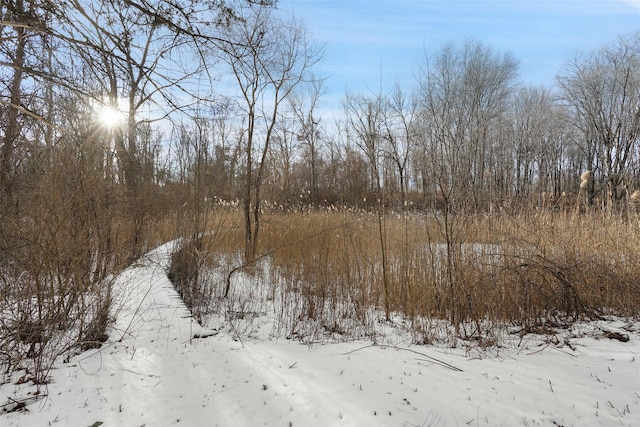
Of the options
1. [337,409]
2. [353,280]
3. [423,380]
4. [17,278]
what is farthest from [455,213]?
[17,278]

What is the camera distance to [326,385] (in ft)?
6.59

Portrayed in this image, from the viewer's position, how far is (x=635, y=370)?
2.17 meters

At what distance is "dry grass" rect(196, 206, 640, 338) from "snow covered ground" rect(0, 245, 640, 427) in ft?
2.52

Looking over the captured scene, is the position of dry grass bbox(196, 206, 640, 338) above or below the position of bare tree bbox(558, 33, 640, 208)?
below

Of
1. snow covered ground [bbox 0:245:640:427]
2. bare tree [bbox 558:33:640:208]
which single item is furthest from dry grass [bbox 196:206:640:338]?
bare tree [bbox 558:33:640:208]

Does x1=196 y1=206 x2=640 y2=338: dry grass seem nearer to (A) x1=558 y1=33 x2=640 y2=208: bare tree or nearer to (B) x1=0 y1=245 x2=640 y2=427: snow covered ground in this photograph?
(B) x1=0 y1=245 x2=640 y2=427: snow covered ground

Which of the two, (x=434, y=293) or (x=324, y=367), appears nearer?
(x=324, y=367)

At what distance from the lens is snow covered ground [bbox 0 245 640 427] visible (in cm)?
166

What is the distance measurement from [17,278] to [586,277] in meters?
6.07

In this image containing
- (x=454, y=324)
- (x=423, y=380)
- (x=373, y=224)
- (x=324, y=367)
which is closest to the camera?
(x=423, y=380)

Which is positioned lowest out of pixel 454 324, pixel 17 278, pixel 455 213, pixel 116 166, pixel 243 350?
pixel 454 324

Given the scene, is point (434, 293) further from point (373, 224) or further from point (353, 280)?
point (373, 224)

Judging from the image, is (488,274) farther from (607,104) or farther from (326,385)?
(607,104)

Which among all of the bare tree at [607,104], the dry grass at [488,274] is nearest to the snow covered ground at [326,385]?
the dry grass at [488,274]
